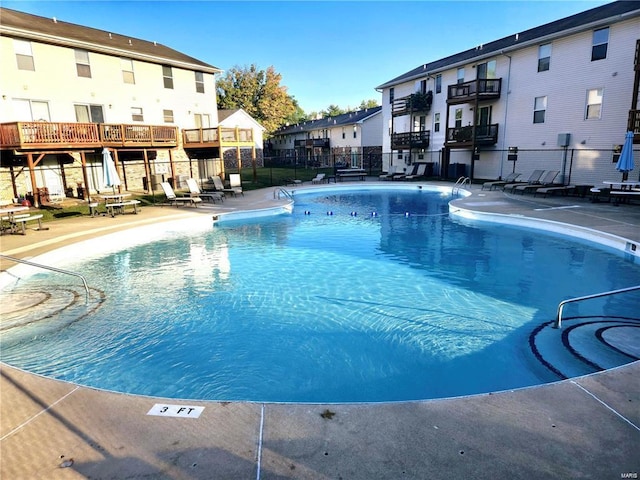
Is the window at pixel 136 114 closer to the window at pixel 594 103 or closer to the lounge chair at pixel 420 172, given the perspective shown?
the lounge chair at pixel 420 172

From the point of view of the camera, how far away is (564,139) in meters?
19.5

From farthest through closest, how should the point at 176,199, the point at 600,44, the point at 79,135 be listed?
the point at 600,44
the point at 176,199
the point at 79,135

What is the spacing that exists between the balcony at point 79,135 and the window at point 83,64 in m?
3.99

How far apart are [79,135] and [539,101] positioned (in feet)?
75.4

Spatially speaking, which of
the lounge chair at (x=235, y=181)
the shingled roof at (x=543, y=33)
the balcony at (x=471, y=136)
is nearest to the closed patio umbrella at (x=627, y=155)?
the shingled roof at (x=543, y=33)

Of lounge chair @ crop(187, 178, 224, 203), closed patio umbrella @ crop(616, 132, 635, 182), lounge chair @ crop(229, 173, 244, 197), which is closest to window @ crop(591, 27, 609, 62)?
closed patio umbrella @ crop(616, 132, 635, 182)

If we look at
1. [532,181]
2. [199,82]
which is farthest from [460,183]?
[199,82]

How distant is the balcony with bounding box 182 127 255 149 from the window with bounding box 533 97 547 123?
16303mm

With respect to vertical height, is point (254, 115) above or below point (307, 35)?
below

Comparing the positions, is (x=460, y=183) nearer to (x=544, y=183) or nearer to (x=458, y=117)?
(x=458, y=117)

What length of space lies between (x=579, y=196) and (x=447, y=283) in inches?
539

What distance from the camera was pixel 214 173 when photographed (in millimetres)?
28781

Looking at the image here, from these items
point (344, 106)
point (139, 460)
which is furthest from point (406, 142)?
point (344, 106)

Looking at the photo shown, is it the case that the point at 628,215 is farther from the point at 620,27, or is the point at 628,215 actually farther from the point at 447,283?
the point at 620,27
